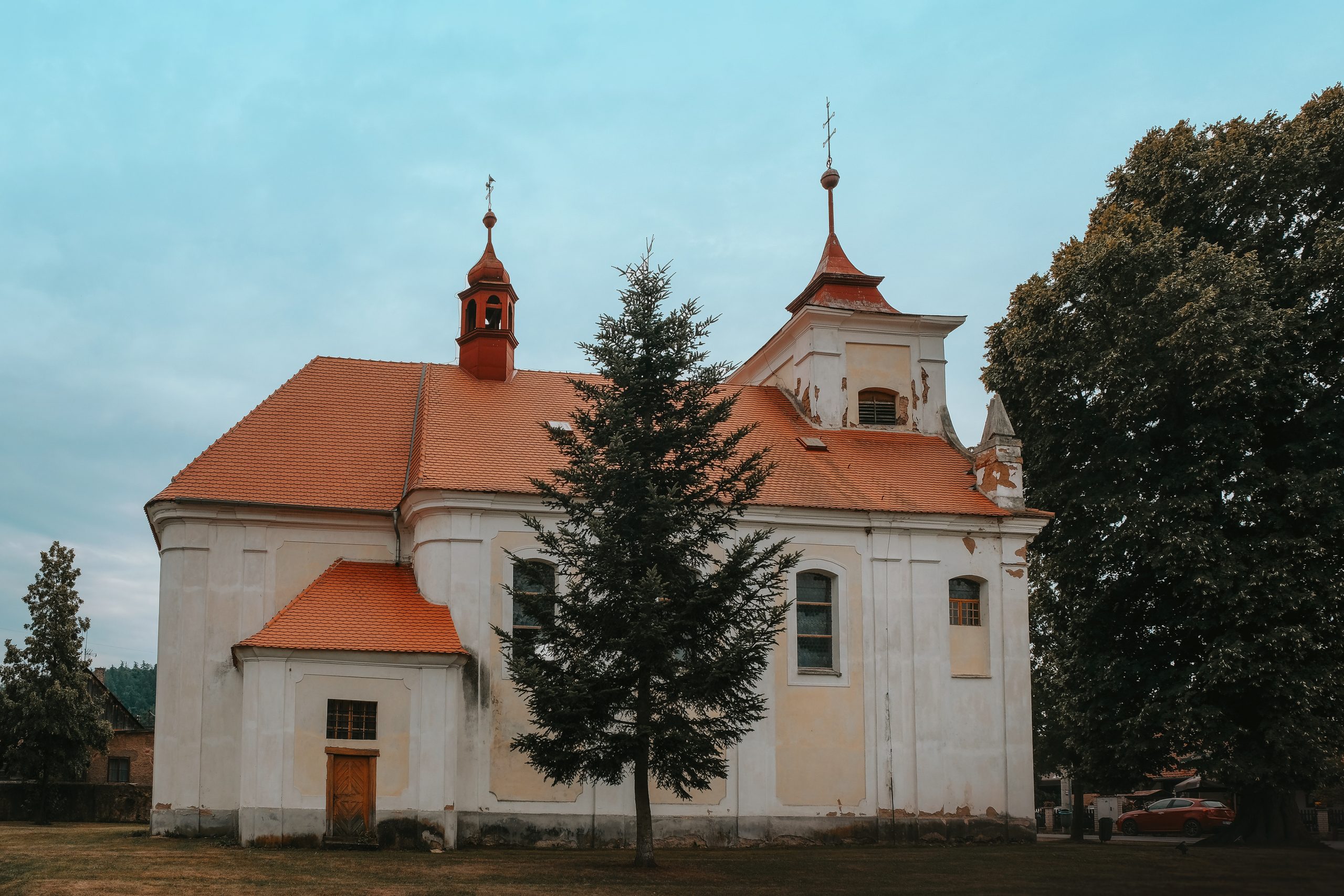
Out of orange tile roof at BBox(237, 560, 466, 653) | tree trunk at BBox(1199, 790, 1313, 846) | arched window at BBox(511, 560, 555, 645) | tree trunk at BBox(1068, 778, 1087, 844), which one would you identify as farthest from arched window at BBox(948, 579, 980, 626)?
orange tile roof at BBox(237, 560, 466, 653)

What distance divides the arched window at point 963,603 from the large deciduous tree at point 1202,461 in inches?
113

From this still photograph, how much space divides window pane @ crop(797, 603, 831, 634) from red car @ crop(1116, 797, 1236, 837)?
14.9m

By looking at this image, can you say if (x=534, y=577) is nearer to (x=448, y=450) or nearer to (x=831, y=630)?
(x=448, y=450)

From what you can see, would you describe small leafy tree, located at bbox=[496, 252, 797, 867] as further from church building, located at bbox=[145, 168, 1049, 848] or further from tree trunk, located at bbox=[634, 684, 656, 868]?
church building, located at bbox=[145, 168, 1049, 848]

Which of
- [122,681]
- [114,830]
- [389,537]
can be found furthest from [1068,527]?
[122,681]

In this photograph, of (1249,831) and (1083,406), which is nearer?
(1249,831)

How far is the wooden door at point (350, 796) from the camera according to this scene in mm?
21438

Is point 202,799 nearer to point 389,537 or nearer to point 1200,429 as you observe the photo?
point 389,537

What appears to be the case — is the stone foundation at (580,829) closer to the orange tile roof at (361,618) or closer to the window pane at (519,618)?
the orange tile roof at (361,618)

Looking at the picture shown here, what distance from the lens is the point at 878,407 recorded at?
31.1 metres

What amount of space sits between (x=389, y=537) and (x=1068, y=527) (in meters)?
16.0

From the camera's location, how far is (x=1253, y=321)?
25250 mm

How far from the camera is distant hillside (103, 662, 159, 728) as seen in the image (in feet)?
358

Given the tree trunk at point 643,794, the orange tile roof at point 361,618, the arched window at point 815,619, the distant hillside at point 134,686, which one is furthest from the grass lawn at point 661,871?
the distant hillside at point 134,686
